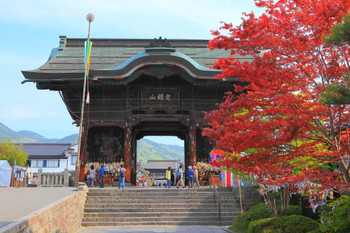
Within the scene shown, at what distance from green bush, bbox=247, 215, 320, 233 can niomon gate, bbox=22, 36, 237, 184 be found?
1168 centimetres

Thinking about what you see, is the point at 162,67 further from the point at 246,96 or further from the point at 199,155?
the point at 246,96

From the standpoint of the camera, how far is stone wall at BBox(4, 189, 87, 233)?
698cm

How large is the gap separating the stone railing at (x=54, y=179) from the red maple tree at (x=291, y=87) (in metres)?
13.7

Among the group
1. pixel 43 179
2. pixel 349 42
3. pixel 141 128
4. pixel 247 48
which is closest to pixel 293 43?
pixel 247 48

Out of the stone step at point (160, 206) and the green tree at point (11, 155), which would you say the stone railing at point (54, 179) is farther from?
the green tree at point (11, 155)

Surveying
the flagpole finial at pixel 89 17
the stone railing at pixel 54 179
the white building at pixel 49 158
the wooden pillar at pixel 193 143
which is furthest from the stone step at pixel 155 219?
the white building at pixel 49 158

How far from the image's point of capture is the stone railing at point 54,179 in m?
19.8

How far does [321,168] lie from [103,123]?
15258 millimetres

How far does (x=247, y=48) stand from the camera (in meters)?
8.60

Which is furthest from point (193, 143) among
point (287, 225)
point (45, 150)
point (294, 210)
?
point (45, 150)

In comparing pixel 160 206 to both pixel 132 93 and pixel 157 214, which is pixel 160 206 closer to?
pixel 157 214

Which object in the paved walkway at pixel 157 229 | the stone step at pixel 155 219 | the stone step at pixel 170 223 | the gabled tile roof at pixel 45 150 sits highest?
the gabled tile roof at pixel 45 150

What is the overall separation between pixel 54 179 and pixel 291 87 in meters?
16.2

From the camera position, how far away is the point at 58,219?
33.4 ft
